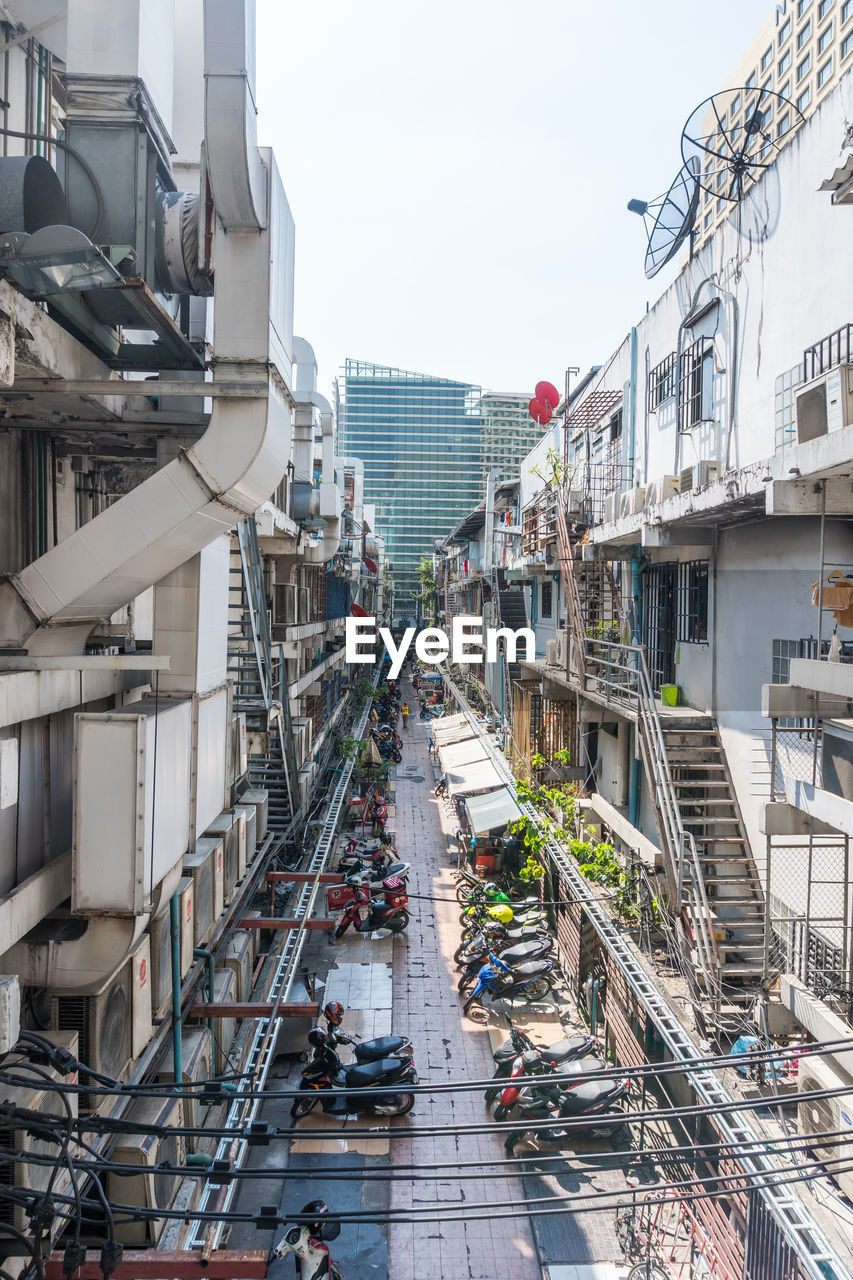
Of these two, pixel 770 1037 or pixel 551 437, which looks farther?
pixel 551 437

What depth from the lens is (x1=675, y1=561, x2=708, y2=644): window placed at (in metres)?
→ 11.9

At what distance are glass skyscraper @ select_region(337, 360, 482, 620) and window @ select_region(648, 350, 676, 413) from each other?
78.1 metres

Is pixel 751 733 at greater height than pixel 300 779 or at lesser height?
greater

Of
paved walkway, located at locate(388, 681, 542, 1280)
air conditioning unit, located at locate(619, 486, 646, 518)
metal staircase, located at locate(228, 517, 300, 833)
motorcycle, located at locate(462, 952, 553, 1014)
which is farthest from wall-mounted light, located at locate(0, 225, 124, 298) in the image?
motorcycle, located at locate(462, 952, 553, 1014)

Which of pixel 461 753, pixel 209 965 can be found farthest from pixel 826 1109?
pixel 461 753

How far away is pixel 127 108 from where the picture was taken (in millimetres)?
5426

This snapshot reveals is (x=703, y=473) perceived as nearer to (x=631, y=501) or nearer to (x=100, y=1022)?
(x=631, y=501)

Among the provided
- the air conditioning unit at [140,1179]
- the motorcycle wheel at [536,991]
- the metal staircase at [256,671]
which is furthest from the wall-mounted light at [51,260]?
the motorcycle wheel at [536,991]

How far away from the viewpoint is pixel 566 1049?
38.8 feet

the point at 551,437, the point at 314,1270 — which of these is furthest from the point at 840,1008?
the point at 551,437

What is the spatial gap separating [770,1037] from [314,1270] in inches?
194

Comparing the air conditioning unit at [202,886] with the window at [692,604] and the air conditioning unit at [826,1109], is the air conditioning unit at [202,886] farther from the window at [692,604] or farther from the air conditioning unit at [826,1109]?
the window at [692,604]

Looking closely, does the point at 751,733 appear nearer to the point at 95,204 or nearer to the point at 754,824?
the point at 754,824

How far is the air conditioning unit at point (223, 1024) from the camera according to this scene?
34.7 feet
